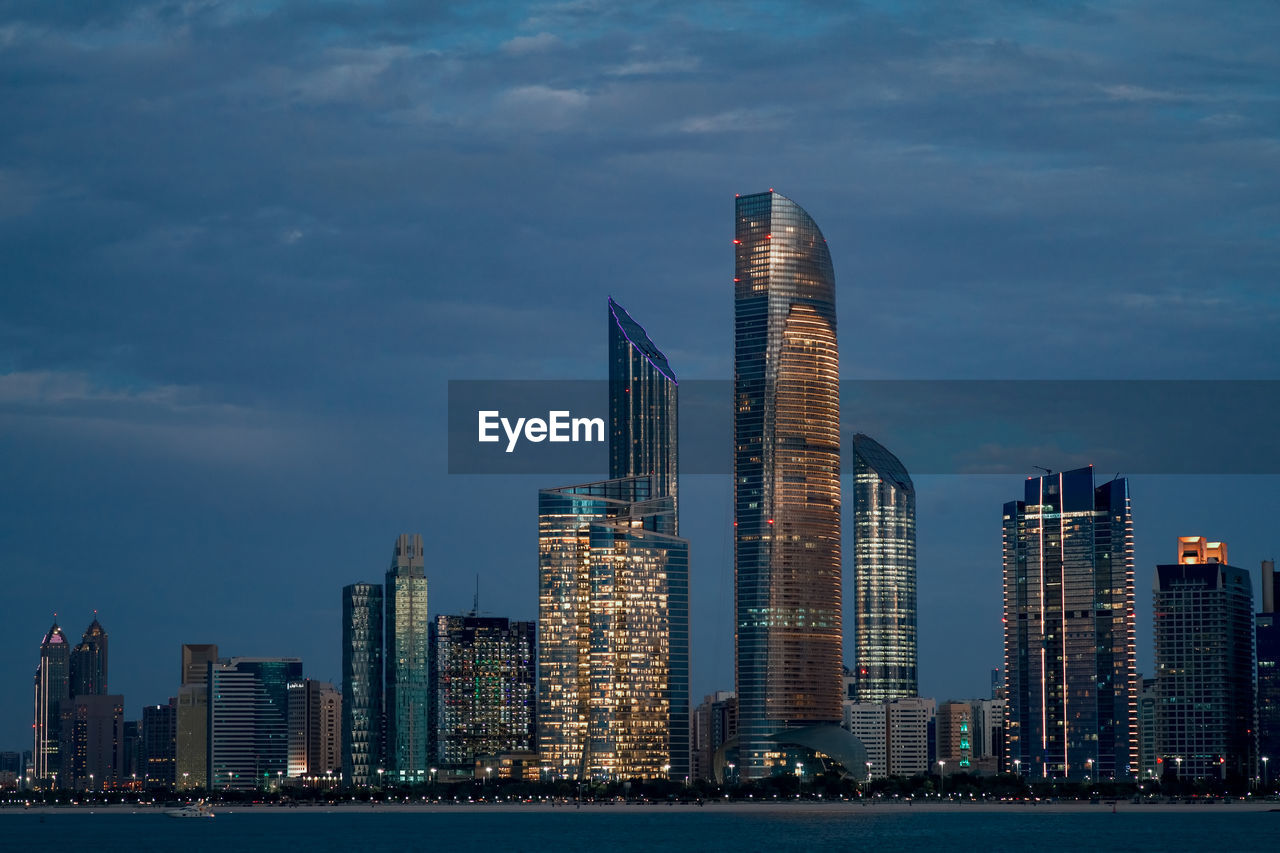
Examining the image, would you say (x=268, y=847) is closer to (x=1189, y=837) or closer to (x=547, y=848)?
(x=547, y=848)

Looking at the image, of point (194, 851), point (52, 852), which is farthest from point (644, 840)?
point (52, 852)

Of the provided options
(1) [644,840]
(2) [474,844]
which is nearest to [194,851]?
(2) [474,844]

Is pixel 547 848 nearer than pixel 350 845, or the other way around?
pixel 547 848

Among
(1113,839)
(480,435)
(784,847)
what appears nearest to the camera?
(480,435)

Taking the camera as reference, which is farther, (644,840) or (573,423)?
(644,840)

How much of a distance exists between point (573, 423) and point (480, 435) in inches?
394

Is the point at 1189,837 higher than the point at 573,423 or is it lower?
lower

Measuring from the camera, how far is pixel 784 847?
174 m

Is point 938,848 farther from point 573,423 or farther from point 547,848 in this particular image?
point 573,423

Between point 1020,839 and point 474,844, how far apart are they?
54.7m

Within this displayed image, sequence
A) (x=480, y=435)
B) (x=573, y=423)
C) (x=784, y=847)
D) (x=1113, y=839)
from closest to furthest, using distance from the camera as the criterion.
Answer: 1. (x=573, y=423)
2. (x=480, y=435)
3. (x=784, y=847)
4. (x=1113, y=839)

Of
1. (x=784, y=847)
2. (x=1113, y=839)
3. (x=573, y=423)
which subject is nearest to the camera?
(x=573, y=423)

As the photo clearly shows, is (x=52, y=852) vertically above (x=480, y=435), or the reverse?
(x=480, y=435)

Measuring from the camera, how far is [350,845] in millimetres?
199750
